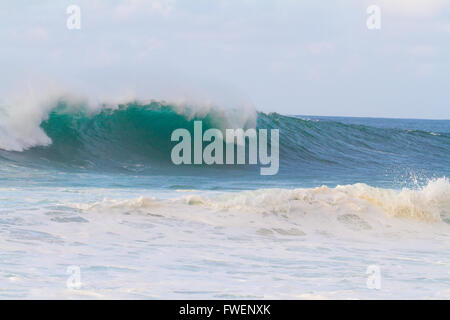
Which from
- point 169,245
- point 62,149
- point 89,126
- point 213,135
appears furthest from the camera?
point 213,135

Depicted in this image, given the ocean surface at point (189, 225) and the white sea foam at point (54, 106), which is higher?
the white sea foam at point (54, 106)

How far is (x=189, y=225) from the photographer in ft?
23.3

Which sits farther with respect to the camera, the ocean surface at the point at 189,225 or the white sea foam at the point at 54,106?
the white sea foam at the point at 54,106

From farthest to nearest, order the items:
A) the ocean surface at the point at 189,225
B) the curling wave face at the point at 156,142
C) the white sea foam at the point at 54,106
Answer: the white sea foam at the point at 54,106 < the curling wave face at the point at 156,142 < the ocean surface at the point at 189,225

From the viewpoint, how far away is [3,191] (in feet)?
29.3

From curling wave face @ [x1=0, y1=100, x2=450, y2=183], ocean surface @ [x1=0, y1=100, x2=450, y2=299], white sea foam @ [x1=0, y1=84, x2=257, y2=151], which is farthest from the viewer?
white sea foam @ [x1=0, y1=84, x2=257, y2=151]

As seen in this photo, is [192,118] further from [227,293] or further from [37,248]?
[227,293]

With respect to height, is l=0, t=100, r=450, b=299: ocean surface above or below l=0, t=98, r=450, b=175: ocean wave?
below

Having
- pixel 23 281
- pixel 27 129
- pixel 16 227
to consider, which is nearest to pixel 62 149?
pixel 27 129

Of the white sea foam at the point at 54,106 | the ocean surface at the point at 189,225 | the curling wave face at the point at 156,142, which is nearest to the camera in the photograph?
the ocean surface at the point at 189,225

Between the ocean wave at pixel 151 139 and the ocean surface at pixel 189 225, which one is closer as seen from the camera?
the ocean surface at pixel 189 225

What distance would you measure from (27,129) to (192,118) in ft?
15.9

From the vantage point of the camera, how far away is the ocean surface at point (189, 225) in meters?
4.51

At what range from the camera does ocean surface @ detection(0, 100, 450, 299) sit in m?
4.51
